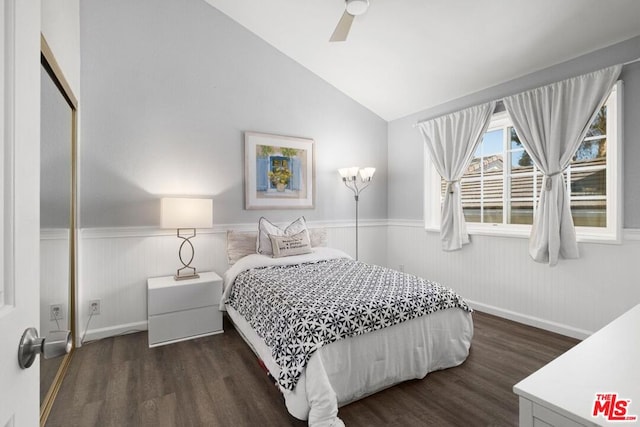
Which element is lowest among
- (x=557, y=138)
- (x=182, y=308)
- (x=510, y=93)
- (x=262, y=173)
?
(x=182, y=308)

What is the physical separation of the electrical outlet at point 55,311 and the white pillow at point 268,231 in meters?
1.64

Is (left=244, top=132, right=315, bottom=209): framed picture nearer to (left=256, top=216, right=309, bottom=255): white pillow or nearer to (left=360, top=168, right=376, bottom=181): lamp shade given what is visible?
(left=256, top=216, right=309, bottom=255): white pillow

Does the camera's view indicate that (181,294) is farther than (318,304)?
Yes

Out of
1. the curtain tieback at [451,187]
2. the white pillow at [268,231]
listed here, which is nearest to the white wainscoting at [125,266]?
the white pillow at [268,231]

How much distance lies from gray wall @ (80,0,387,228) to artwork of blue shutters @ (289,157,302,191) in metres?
0.31

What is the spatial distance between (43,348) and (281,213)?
126 inches

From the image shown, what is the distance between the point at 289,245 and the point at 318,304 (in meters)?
1.38

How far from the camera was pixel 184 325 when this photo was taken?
282cm

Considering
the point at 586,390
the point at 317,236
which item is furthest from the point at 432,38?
the point at 586,390

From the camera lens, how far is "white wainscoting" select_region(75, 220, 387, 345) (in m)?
2.82

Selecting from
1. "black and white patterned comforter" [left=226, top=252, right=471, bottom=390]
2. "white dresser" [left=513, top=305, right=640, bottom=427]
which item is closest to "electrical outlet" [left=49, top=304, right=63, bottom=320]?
"black and white patterned comforter" [left=226, top=252, right=471, bottom=390]

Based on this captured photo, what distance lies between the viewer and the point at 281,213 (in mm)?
3807

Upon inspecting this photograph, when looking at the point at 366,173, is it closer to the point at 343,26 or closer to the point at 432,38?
the point at 432,38

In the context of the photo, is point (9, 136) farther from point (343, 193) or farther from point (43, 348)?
point (343, 193)
